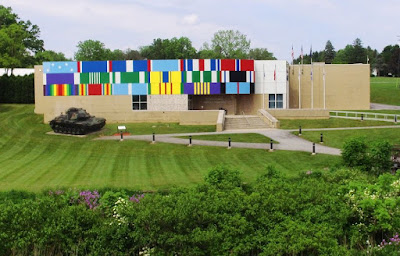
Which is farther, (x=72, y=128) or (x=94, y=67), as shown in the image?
(x=94, y=67)

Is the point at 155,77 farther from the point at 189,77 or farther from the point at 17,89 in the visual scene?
the point at 17,89

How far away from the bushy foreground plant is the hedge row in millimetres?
60274

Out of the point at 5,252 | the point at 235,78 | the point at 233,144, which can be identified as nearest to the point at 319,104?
the point at 235,78

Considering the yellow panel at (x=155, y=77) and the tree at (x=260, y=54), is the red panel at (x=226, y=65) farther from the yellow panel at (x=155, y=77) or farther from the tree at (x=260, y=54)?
the tree at (x=260, y=54)

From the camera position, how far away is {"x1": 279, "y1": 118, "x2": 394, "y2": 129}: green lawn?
145 ft

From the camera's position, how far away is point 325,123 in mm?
45281

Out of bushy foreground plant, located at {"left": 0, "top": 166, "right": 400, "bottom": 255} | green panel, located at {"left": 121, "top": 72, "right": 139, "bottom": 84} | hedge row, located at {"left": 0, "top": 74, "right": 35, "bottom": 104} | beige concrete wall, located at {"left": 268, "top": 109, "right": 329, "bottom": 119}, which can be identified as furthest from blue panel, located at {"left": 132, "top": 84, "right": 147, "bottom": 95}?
bushy foreground plant, located at {"left": 0, "top": 166, "right": 400, "bottom": 255}

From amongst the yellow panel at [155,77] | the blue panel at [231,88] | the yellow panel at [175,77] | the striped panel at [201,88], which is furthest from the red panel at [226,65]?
the yellow panel at [155,77]

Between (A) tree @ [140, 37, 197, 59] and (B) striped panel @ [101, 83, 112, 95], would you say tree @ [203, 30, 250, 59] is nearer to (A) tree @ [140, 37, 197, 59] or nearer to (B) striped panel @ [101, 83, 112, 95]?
(A) tree @ [140, 37, 197, 59]

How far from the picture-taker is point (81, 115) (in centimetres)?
4434

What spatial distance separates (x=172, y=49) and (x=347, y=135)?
311ft

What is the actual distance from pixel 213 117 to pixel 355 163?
24353 mm

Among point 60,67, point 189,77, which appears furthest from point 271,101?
point 60,67

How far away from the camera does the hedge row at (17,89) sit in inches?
2820
